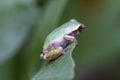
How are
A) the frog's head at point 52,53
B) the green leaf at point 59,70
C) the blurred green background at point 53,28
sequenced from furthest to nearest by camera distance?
the blurred green background at point 53,28
the frog's head at point 52,53
the green leaf at point 59,70

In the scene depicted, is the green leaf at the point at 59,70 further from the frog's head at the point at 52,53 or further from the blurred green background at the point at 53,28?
the blurred green background at the point at 53,28

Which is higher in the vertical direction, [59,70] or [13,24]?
[59,70]

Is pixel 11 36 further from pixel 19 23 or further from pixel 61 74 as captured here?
pixel 61 74

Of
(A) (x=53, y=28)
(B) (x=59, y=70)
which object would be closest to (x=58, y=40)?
(B) (x=59, y=70)

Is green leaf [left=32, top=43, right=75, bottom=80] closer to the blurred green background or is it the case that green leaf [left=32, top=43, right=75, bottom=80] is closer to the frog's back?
the frog's back

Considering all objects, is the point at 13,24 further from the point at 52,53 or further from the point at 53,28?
the point at 52,53

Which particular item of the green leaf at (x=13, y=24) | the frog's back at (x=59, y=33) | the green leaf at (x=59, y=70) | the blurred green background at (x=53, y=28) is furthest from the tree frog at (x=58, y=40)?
the green leaf at (x=13, y=24)

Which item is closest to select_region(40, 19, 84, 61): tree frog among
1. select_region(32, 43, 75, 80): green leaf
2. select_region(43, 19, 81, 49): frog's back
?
select_region(43, 19, 81, 49): frog's back
